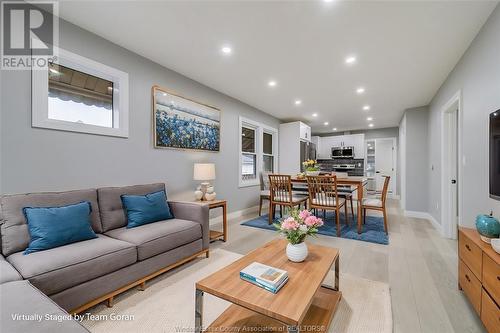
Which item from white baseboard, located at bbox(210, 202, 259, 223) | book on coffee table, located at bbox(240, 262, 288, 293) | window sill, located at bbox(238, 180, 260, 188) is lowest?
white baseboard, located at bbox(210, 202, 259, 223)

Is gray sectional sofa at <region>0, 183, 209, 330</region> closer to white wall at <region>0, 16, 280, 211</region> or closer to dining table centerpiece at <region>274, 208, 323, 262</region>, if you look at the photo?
white wall at <region>0, 16, 280, 211</region>

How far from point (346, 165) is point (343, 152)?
0.55 meters

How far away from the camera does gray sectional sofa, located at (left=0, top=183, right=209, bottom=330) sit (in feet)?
4.90

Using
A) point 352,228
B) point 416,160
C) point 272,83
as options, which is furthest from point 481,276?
point 416,160

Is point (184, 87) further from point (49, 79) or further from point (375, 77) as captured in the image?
point (375, 77)

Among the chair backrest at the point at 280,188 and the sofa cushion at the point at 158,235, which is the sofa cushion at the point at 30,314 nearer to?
the sofa cushion at the point at 158,235

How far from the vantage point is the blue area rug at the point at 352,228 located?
3.48m

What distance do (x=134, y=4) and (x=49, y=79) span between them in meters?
1.16

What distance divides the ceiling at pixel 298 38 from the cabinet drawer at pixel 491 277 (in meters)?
2.12

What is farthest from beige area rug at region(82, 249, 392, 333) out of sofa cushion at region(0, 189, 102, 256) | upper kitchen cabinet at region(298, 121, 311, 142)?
upper kitchen cabinet at region(298, 121, 311, 142)

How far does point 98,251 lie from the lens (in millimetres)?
1738

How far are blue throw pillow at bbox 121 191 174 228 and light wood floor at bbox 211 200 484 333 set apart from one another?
3.25ft

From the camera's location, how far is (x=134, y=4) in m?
2.03

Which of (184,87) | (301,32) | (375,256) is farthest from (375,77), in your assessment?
A: (184,87)
